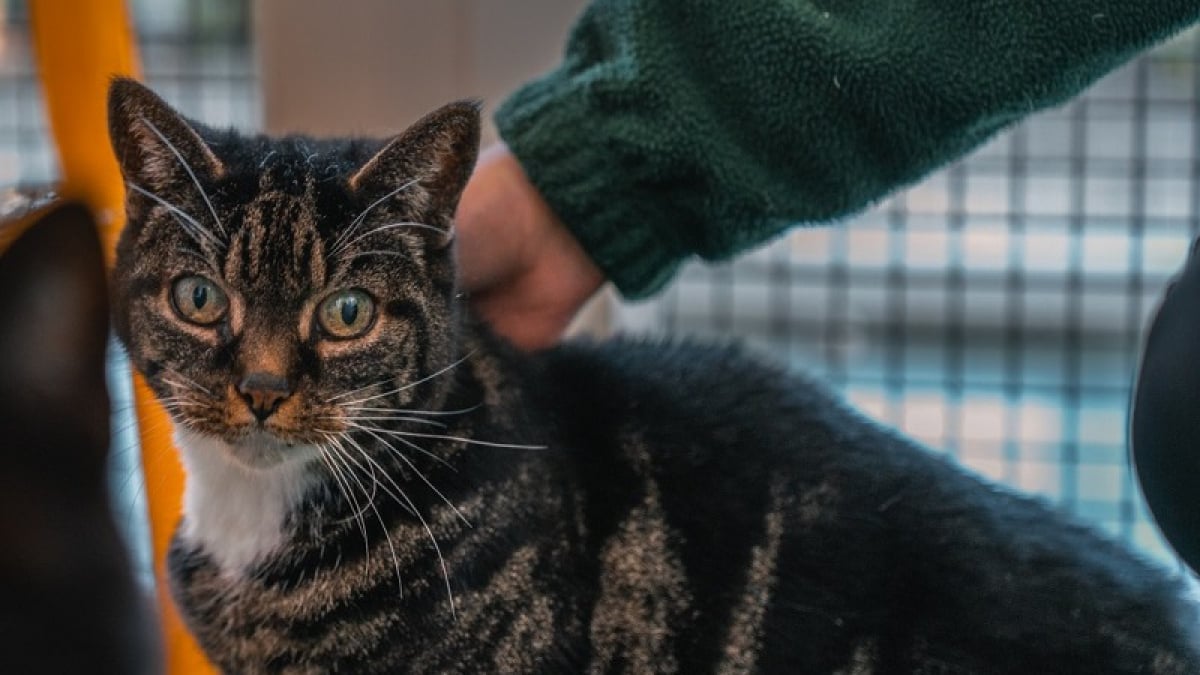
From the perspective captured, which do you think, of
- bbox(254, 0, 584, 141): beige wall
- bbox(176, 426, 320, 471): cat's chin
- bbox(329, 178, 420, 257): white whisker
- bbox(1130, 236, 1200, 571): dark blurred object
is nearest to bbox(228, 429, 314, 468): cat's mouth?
bbox(176, 426, 320, 471): cat's chin

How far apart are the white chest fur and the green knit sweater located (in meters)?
0.35

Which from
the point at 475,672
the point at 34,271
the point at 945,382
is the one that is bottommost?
the point at 945,382

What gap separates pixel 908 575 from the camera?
101 centimetres

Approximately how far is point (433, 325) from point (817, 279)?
1.07 metres

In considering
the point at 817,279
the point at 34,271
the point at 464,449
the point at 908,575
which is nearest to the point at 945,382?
the point at 817,279

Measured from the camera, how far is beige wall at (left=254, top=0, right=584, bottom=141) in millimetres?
1668

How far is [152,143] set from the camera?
0.93 meters

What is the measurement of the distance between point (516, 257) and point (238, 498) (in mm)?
333

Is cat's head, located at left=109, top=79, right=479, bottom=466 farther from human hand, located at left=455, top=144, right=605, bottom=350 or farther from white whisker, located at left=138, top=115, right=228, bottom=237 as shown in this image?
human hand, located at left=455, top=144, right=605, bottom=350

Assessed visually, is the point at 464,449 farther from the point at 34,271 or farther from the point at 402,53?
the point at 402,53

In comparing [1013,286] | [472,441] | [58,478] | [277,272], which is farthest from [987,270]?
[58,478]

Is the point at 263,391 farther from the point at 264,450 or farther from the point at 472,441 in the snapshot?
the point at 472,441

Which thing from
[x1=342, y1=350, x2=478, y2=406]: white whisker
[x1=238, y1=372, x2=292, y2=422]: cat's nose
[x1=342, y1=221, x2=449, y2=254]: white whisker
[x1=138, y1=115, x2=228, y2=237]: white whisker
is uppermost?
[x1=138, y1=115, x2=228, y2=237]: white whisker

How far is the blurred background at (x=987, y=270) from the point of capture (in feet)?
6.26
